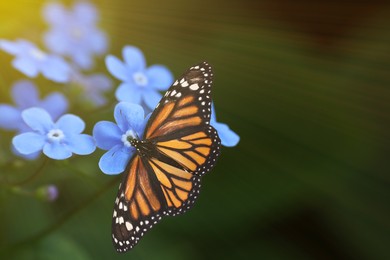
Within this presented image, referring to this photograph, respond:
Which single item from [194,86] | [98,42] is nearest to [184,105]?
[194,86]

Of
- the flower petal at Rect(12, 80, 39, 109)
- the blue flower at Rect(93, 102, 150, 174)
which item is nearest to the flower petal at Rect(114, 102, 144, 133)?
the blue flower at Rect(93, 102, 150, 174)

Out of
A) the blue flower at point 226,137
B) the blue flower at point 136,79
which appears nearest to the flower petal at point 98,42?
the blue flower at point 136,79

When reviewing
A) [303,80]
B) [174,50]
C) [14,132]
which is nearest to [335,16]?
[303,80]

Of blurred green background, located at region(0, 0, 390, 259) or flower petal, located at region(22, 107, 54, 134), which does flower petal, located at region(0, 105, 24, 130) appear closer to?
flower petal, located at region(22, 107, 54, 134)

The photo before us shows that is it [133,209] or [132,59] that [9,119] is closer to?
[132,59]

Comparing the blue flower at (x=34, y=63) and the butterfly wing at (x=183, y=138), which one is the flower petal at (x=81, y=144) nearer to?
the butterfly wing at (x=183, y=138)

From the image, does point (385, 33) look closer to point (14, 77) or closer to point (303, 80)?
point (303, 80)
